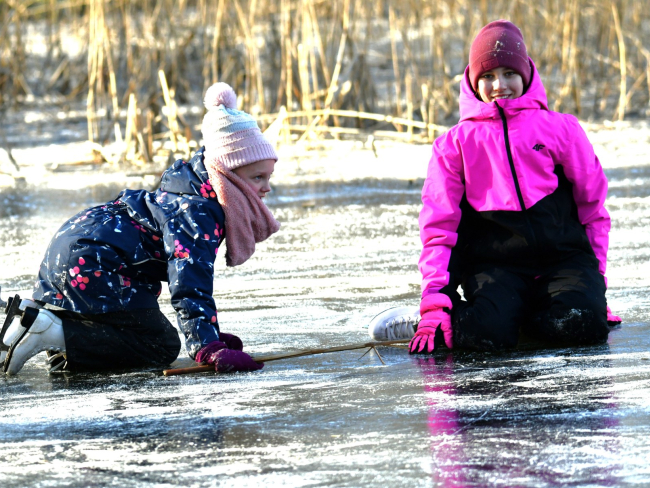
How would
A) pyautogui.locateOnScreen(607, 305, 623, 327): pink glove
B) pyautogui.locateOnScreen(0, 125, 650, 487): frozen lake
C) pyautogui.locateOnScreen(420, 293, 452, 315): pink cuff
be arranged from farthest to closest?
pyautogui.locateOnScreen(607, 305, 623, 327): pink glove < pyautogui.locateOnScreen(420, 293, 452, 315): pink cuff < pyautogui.locateOnScreen(0, 125, 650, 487): frozen lake

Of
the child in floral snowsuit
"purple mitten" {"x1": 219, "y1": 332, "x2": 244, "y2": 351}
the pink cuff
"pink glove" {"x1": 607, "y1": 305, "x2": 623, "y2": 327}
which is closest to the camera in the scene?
the child in floral snowsuit

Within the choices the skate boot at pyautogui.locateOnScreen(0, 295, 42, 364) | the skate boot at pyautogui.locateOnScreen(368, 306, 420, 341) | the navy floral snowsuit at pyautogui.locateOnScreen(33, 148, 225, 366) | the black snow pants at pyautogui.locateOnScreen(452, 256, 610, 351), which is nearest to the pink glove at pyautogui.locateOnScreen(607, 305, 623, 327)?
the black snow pants at pyautogui.locateOnScreen(452, 256, 610, 351)

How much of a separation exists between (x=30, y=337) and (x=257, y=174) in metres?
0.84

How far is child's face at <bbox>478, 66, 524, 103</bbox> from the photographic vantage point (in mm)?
3467

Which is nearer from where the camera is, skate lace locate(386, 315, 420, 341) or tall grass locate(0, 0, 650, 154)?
skate lace locate(386, 315, 420, 341)

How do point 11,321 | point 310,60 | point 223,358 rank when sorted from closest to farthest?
point 223,358 → point 11,321 → point 310,60

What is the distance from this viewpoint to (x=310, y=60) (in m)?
8.73

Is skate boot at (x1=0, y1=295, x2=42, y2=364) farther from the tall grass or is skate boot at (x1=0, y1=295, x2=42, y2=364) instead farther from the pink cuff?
the tall grass

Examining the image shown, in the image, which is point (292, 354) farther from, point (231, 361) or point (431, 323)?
point (431, 323)

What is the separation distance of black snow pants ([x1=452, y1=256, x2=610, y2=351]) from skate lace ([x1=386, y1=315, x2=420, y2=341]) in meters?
0.16

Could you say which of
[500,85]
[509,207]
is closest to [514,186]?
[509,207]

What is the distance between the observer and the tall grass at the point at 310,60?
8.55 m

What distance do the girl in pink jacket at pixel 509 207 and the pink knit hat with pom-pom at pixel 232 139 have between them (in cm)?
62

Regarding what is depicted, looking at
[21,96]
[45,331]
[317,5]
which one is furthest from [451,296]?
[21,96]
